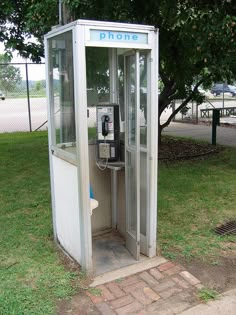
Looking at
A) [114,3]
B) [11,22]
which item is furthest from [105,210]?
[11,22]

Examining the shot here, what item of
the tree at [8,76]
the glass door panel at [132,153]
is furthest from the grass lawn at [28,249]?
the tree at [8,76]

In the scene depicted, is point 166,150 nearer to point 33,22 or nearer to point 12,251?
point 33,22

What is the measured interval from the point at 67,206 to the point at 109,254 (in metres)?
0.69

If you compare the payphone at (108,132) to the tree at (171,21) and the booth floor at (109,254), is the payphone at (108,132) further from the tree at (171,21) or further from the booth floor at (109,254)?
the tree at (171,21)

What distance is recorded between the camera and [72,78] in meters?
3.08

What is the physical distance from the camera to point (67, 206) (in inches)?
137

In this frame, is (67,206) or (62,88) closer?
(62,88)

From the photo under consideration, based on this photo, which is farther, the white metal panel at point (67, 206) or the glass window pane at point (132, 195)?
the glass window pane at point (132, 195)

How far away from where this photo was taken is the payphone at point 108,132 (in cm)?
362

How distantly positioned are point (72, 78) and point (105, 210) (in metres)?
1.74

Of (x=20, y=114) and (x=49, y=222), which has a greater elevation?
(x=20, y=114)

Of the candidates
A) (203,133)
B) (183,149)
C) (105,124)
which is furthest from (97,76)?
(203,133)

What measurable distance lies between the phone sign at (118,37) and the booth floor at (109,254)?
2037 mm

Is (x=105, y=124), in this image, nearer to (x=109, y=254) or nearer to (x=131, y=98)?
(x=131, y=98)
